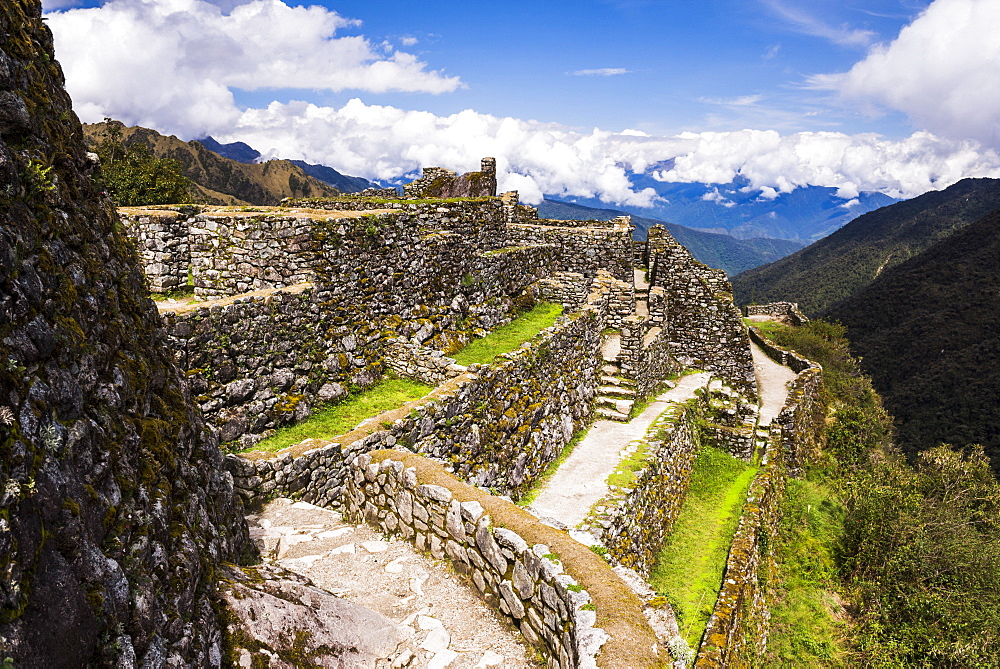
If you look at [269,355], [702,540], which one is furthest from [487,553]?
[702,540]

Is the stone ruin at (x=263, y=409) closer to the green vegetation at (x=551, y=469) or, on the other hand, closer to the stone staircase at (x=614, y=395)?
the green vegetation at (x=551, y=469)

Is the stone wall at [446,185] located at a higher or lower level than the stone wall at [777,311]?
higher

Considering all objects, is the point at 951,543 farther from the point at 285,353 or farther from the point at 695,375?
the point at 285,353

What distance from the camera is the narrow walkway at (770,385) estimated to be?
59.9ft

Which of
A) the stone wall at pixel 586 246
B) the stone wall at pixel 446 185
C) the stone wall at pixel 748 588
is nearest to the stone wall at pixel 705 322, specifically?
the stone wall at pixel 586 246

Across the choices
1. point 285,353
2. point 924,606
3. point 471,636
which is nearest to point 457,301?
point 285,353

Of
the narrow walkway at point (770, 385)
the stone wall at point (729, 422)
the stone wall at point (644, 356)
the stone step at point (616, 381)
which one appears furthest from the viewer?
the narrow walkway at point (770, 385)

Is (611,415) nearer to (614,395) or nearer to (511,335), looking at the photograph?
(614,395)

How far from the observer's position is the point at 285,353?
30.3 feet

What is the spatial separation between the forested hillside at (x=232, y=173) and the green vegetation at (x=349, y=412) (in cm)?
13560

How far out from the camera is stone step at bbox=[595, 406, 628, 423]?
47.4 ft

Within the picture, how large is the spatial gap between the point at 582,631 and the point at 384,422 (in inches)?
192

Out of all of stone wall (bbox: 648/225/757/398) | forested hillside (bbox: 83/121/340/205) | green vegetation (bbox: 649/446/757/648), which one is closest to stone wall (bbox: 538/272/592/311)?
stone wall (bbox: 648/225/757/398)

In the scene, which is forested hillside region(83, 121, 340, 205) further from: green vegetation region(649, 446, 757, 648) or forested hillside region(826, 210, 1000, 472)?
green vegetation region(649, 446, 757, 648)
